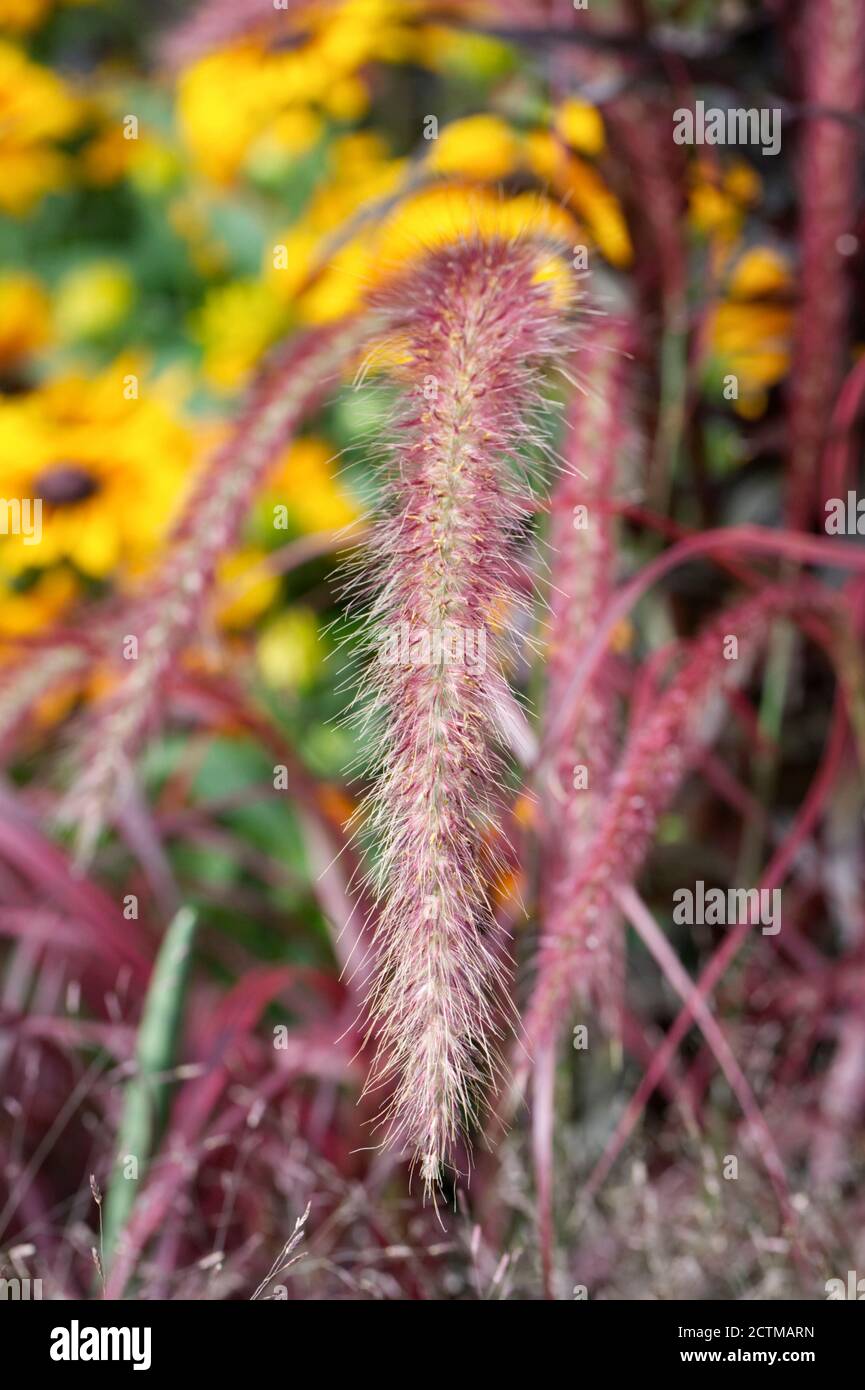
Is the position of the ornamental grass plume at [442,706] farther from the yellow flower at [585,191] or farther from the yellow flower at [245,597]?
the yellow flower at [245,597]

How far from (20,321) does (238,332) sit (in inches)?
8.0

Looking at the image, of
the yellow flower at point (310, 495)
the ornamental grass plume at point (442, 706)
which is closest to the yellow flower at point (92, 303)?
the yellow flower at point (310, 495)

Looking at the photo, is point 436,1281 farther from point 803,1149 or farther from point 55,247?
point 55,247

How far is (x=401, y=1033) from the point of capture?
277 mm

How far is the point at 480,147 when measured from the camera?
0.91 metres

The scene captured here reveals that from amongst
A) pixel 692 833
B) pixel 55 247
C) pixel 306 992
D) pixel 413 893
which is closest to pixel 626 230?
pixel 692 833

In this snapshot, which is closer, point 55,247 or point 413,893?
point 413,893

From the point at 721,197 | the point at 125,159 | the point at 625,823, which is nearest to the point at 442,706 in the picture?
the point at 625,823

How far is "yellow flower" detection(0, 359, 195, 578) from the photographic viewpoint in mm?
916

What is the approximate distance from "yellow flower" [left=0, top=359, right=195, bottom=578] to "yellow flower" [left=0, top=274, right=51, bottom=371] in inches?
5.8

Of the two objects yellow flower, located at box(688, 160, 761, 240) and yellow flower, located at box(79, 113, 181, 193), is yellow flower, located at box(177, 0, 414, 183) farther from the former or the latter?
yellow flower, located at box(688, 160, 761, 240)

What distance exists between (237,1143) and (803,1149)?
286 millimetres

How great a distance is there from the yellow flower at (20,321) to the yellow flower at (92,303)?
14 millimetres
